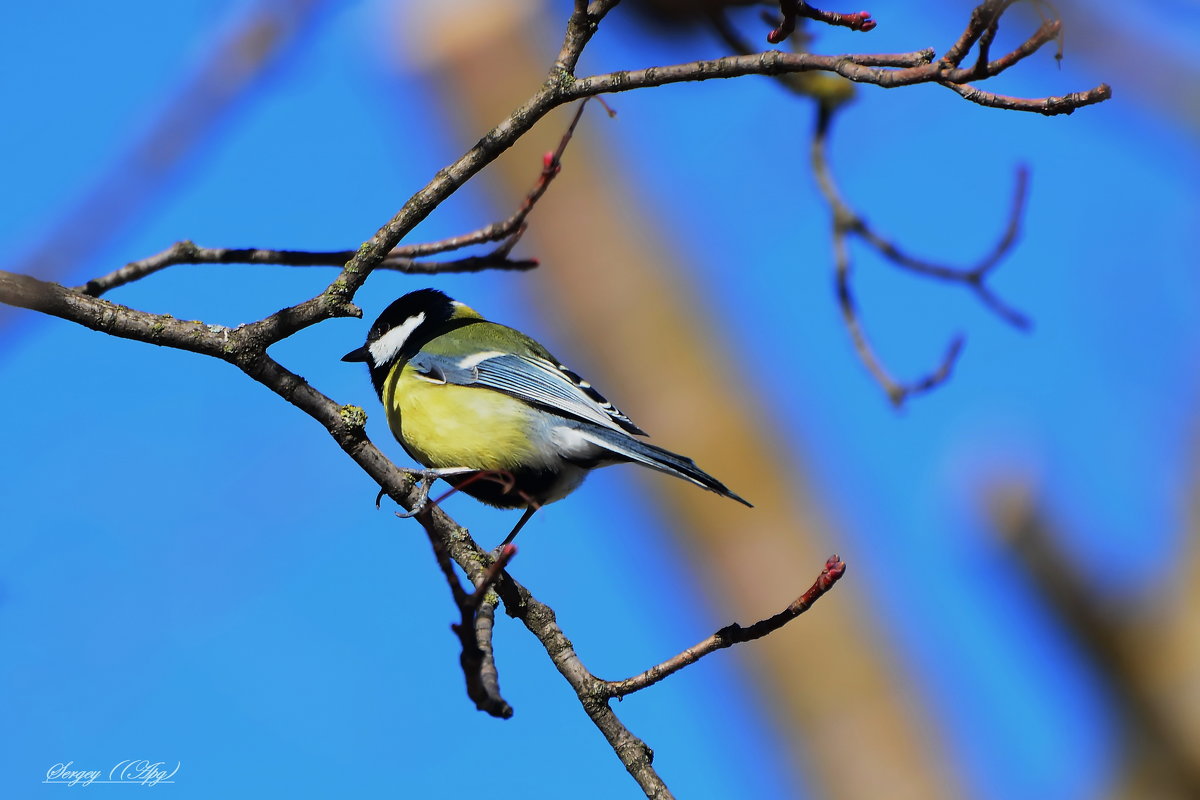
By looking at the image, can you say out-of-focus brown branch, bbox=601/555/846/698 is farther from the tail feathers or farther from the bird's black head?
the bird's black head

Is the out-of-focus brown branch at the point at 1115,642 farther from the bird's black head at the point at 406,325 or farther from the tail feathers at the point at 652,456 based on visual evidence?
the bird's black head at the point at 406,325

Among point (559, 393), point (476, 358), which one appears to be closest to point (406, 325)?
point (476, 358)

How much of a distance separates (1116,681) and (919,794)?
3.58 ft

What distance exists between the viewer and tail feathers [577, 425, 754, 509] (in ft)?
9.19

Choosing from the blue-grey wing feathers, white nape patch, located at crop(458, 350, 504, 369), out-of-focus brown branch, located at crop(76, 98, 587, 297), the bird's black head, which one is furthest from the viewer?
the bird's black head

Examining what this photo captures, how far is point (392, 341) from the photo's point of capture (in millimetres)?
4121

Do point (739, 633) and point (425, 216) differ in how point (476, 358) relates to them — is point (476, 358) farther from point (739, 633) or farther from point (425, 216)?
point (739, 633)

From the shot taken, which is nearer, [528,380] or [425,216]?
Result: [425,216]

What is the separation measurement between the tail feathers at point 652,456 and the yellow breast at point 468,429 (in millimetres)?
203

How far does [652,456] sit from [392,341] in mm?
1487

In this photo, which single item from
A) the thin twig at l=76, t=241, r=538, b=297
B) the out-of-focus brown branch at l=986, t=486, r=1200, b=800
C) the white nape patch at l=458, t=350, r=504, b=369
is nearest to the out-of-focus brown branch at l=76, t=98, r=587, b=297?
the thin twig at l=76, t=241, r=538, b=297

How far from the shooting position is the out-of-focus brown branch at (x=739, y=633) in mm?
1916

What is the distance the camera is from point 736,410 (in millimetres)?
5277

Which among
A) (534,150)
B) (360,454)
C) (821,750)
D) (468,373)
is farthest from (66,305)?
(534,150)
